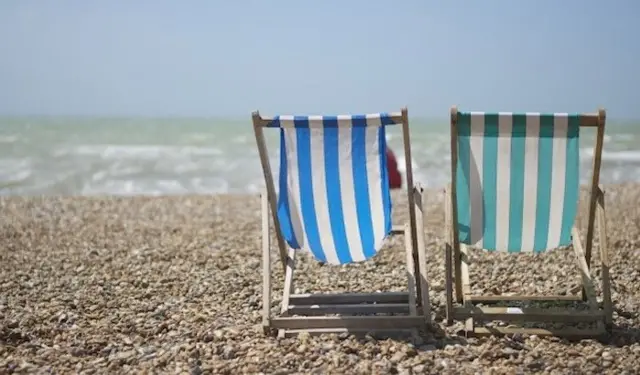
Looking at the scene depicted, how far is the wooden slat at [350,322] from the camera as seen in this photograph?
10.9 feet

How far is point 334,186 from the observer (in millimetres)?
3596

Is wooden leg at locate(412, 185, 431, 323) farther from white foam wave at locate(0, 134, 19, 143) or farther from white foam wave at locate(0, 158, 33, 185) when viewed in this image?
white foam wave at locate(0, 134, 19, 143)

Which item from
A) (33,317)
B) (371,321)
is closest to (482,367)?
(371,321)

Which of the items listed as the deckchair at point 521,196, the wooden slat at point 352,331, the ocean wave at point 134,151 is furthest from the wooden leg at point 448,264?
the ocean wave at point 134,151

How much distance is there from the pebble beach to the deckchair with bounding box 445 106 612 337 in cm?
14

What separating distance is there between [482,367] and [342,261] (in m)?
1.02

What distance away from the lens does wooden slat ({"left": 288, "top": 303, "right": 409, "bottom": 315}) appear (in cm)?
368

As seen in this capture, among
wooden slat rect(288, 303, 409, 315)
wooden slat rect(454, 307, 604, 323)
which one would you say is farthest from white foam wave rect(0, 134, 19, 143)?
wooden slat rect(454, 307, 604, 323)

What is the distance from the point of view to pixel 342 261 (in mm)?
3660

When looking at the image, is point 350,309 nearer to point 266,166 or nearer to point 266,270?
point 266,270

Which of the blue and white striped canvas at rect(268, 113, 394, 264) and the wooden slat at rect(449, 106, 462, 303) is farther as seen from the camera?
the blue and white striped canvas at rect(268, 113, 394, 264)

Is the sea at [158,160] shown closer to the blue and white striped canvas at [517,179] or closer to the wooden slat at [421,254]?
the wooden slat at [421,254]

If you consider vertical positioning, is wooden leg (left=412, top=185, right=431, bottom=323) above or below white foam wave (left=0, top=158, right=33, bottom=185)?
above

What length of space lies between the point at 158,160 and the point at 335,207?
17298 mm
